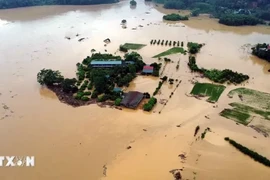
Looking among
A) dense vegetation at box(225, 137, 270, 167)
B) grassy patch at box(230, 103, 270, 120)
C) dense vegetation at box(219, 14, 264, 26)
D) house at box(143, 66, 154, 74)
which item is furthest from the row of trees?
dense vegetation at box(225, 137, 270, 167)

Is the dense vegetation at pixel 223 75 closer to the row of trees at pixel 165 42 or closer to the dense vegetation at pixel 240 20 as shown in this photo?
the row of trees at pixel 165 42

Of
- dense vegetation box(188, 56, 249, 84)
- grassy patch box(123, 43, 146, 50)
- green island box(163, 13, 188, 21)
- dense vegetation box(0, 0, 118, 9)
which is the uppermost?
dense vegetation box(0, 0, 118, 9)

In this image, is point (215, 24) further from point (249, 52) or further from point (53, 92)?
point (53, 92)

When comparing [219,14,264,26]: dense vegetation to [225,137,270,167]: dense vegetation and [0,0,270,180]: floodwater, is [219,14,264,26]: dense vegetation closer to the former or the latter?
[0,0,270,180]: floodwater

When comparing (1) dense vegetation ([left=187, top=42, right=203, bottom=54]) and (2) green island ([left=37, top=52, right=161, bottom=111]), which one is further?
(1) dense vegetation ([left=187, top=42, right=203, bottom=54])

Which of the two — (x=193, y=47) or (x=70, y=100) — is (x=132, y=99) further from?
(x=193, y=47)

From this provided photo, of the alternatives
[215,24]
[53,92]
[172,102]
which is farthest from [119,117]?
[215,24]
